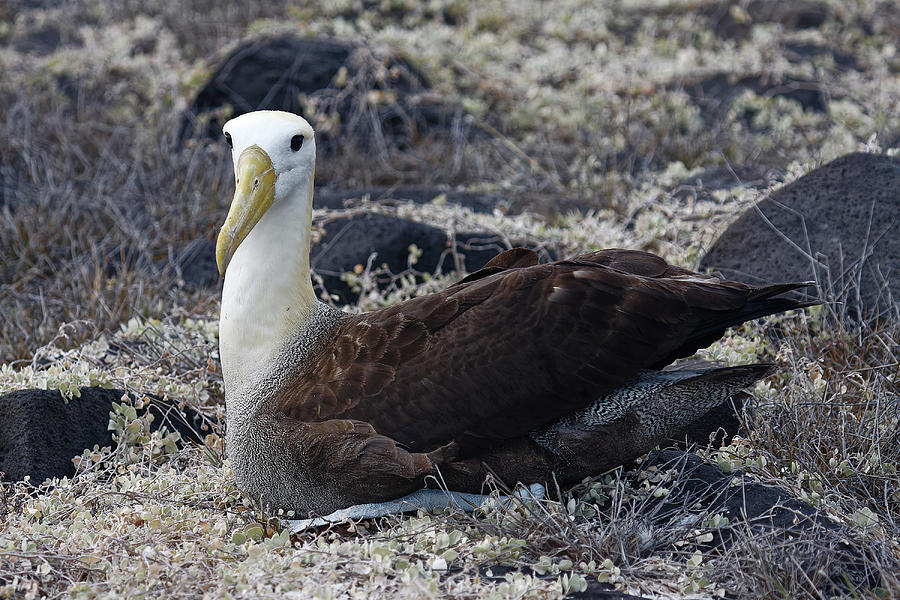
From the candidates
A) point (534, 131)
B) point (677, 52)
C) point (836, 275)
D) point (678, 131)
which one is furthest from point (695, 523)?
point (677, 52)

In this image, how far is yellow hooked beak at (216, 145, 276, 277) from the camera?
2945 millimetres

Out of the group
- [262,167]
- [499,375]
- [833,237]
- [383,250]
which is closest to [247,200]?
[262,167]

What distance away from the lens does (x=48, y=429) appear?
3.68 m

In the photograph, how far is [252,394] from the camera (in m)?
3.13

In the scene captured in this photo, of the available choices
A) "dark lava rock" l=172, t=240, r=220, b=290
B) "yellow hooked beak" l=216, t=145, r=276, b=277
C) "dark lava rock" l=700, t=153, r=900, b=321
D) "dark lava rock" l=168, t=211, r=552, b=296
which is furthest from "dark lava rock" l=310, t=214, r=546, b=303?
"yellow hooked beak" l=216, t=145, r=276, b=277

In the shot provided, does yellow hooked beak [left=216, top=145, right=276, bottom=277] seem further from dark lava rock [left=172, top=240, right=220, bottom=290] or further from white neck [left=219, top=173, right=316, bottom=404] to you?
dark lava rock [left=172, top=240, right=220, bottom=290]

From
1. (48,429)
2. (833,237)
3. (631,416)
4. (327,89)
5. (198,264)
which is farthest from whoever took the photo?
(327,89)

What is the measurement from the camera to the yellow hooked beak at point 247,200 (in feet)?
9.66

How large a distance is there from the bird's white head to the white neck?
23mm

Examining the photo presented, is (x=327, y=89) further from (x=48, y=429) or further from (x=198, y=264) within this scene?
(x=48, y=429)

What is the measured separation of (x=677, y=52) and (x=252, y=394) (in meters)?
8.22

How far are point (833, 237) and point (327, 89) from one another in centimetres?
483

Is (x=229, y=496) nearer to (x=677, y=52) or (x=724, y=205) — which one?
(x=724, y=205)

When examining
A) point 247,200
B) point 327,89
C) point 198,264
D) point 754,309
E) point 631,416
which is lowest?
point 198,264
